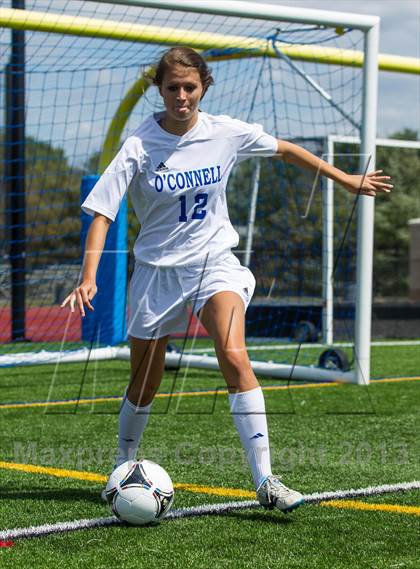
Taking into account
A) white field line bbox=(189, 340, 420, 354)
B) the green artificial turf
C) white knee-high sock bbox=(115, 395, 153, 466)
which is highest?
white knee-high sock bbox=(115, 395, 153, 466)

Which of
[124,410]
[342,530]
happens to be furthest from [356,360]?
[342,530]

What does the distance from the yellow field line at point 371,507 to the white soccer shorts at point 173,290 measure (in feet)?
3.26

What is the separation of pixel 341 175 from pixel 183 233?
83cm

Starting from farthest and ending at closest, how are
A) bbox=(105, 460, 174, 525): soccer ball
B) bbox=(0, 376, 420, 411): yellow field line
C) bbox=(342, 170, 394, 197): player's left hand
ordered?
1. bbox=(0, 376, 420, 411): yellow field line
2. bbox=(342, 170, 394, 197): player's left hand
3. bbox=(105, 460, 174, 525): soccer ball

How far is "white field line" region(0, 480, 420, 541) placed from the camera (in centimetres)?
439

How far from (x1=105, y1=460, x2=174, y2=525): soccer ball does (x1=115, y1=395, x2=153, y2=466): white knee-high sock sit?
407 mm

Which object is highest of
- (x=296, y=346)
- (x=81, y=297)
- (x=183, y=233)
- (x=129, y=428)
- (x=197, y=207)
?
(x=197, y=207)

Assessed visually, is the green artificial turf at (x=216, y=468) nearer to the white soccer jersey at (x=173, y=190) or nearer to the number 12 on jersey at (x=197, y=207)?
the white soccer jersey at (x=173, y=190)

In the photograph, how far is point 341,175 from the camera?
521 centimetres

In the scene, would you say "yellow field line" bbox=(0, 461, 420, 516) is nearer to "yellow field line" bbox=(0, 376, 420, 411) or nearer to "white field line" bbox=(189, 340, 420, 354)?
"yellow field line" bbox=(0, 376, 420, 411)

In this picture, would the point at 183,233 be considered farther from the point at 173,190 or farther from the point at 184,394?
the point at 184,394

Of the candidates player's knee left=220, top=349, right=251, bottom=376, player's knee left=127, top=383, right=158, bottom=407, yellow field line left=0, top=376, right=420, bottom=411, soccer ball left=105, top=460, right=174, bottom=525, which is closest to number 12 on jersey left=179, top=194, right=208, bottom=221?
player's knee left=220, top=349, right=251, bottom=376

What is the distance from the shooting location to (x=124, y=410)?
17.2 ft

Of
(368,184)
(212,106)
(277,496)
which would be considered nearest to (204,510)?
(277,496)
